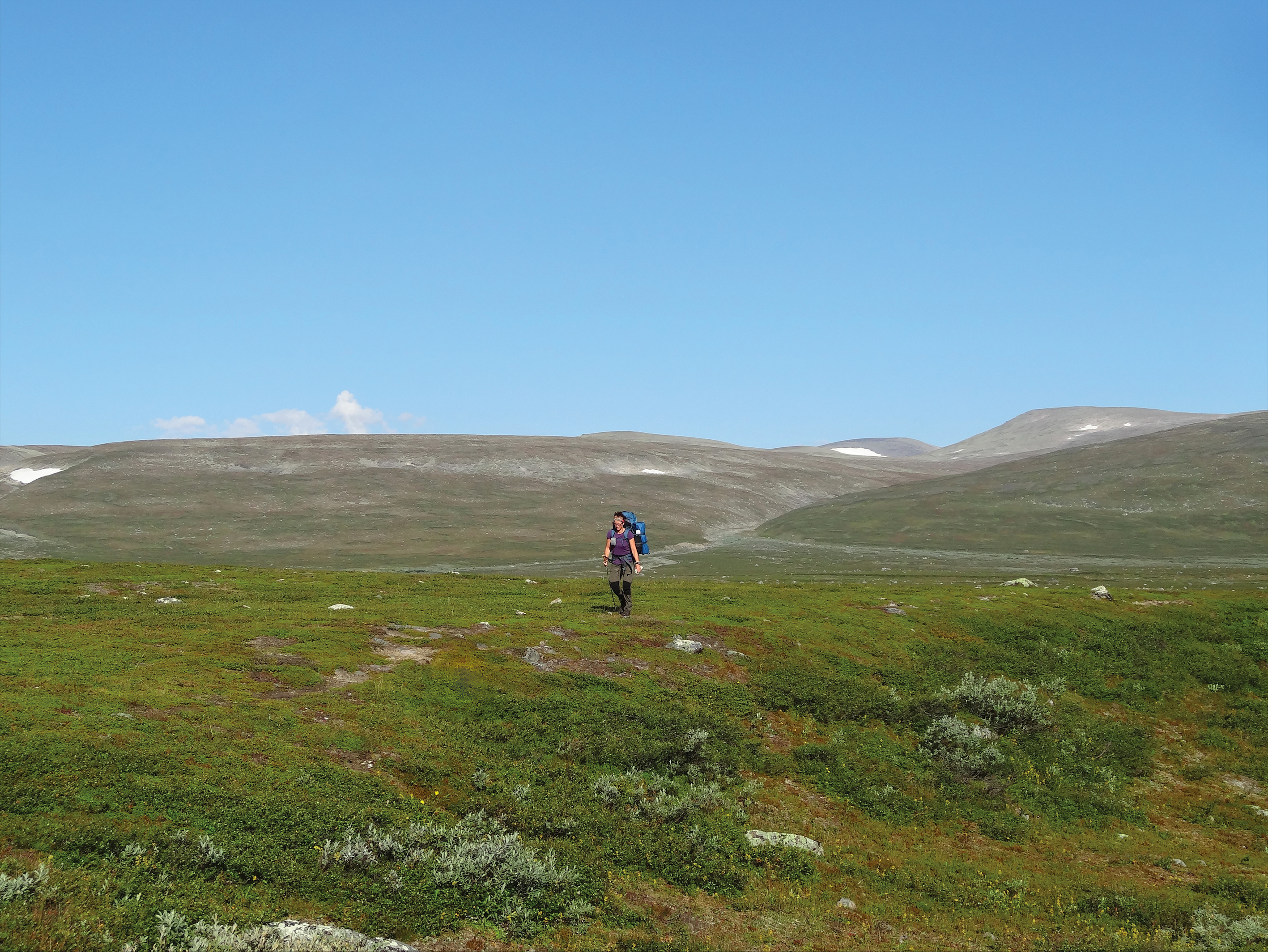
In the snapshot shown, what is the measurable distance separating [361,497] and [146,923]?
7308 inches

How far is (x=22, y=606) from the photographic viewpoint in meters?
32.2

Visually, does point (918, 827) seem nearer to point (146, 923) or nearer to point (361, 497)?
point (146, 923)

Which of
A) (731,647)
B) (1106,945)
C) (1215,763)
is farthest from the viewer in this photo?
(731,647)

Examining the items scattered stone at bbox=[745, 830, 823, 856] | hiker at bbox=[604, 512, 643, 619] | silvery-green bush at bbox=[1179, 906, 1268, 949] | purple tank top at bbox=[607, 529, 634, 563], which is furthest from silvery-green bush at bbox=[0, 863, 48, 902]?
purple tank top at bbox=[607, 529, 634, 563]

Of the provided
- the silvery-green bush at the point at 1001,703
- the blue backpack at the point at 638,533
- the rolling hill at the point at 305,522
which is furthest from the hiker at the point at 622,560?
the rolling hill at the point at 305,522

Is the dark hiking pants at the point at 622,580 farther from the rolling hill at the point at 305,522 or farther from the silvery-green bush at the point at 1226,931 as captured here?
the rolling hill at the point at 305,522

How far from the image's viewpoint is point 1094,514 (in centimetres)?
16588

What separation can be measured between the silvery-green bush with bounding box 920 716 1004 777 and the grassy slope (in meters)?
128

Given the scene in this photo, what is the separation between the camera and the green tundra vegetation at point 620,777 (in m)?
13.5

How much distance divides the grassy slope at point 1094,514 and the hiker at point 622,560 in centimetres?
12697


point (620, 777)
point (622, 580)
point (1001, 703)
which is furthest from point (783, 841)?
point (622, 580)

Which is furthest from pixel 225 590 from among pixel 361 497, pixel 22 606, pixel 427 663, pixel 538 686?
pixel 361 497

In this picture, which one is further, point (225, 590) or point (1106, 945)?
point (225, 590)

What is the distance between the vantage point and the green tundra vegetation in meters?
13.5
